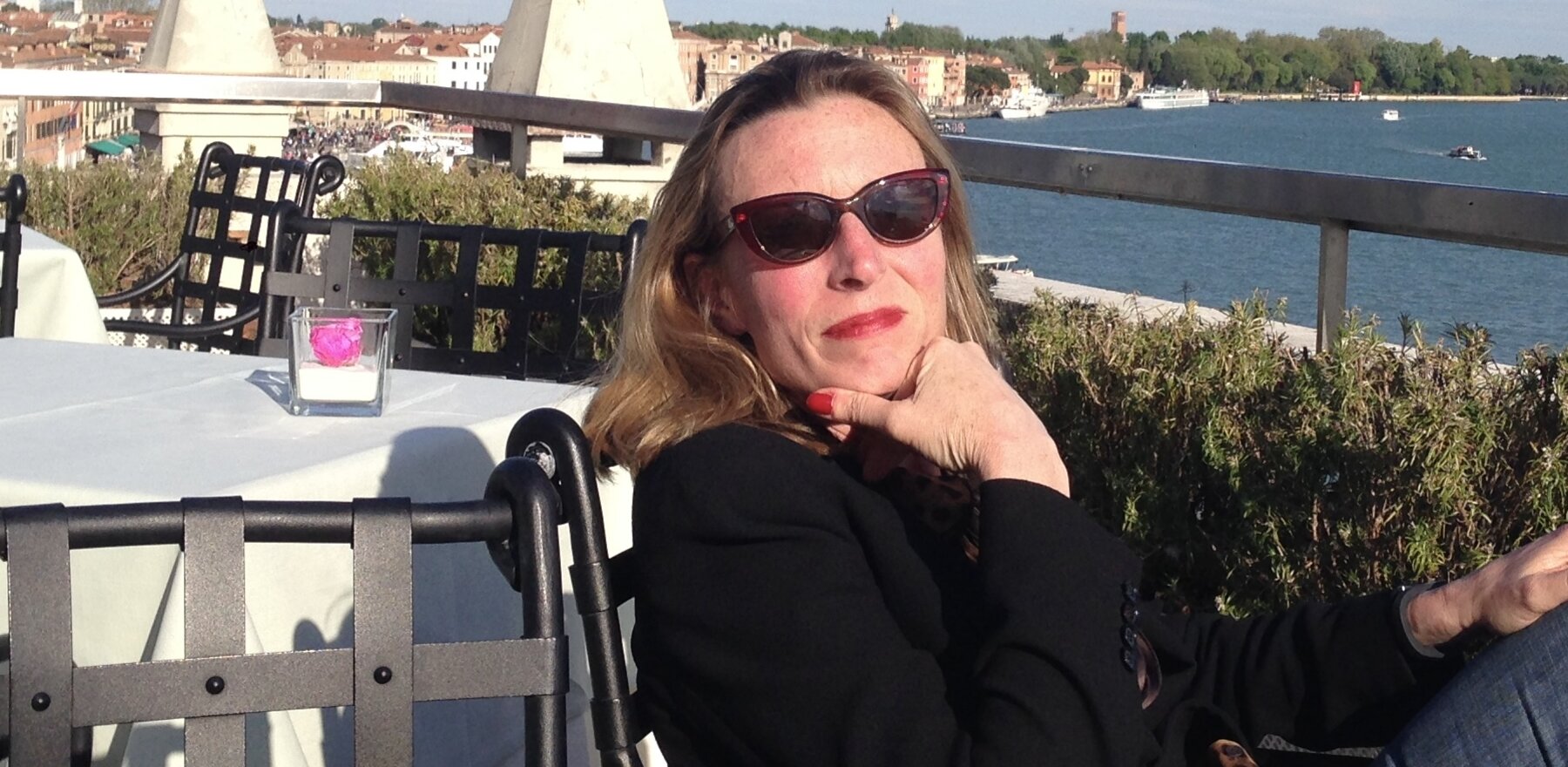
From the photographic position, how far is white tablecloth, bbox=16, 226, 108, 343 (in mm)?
4008

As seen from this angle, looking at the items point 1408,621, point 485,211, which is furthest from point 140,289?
point 1408,621

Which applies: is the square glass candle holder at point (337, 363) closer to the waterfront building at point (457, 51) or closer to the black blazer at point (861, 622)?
the black blazer at point (861, 622)

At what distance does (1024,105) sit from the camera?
7445 mm

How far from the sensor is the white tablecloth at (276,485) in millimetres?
1790

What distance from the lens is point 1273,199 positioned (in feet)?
10.0

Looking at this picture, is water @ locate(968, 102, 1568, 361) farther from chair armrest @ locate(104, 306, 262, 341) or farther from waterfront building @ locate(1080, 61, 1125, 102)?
chair armrest @ locate(104, 306, 262, 341)

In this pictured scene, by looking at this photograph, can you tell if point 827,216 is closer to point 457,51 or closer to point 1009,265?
point 1009,265

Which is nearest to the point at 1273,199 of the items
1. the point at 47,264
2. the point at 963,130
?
the point at 963,130

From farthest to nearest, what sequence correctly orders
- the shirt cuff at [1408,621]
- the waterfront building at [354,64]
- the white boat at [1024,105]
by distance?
the waterfront building at [354,64] < the white boat at [1024,105] < the shirt cuff at [1408,621]

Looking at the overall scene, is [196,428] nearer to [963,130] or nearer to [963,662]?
[963,662]

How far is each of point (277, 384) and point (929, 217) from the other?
1.21 metres

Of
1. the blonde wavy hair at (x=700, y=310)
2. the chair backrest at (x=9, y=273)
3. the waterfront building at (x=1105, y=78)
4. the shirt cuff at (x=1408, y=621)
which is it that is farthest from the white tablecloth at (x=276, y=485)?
the waterfront building at (x=1105, y=78)

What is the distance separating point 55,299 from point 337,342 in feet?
7.02

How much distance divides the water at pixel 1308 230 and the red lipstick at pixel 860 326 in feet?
1.32
